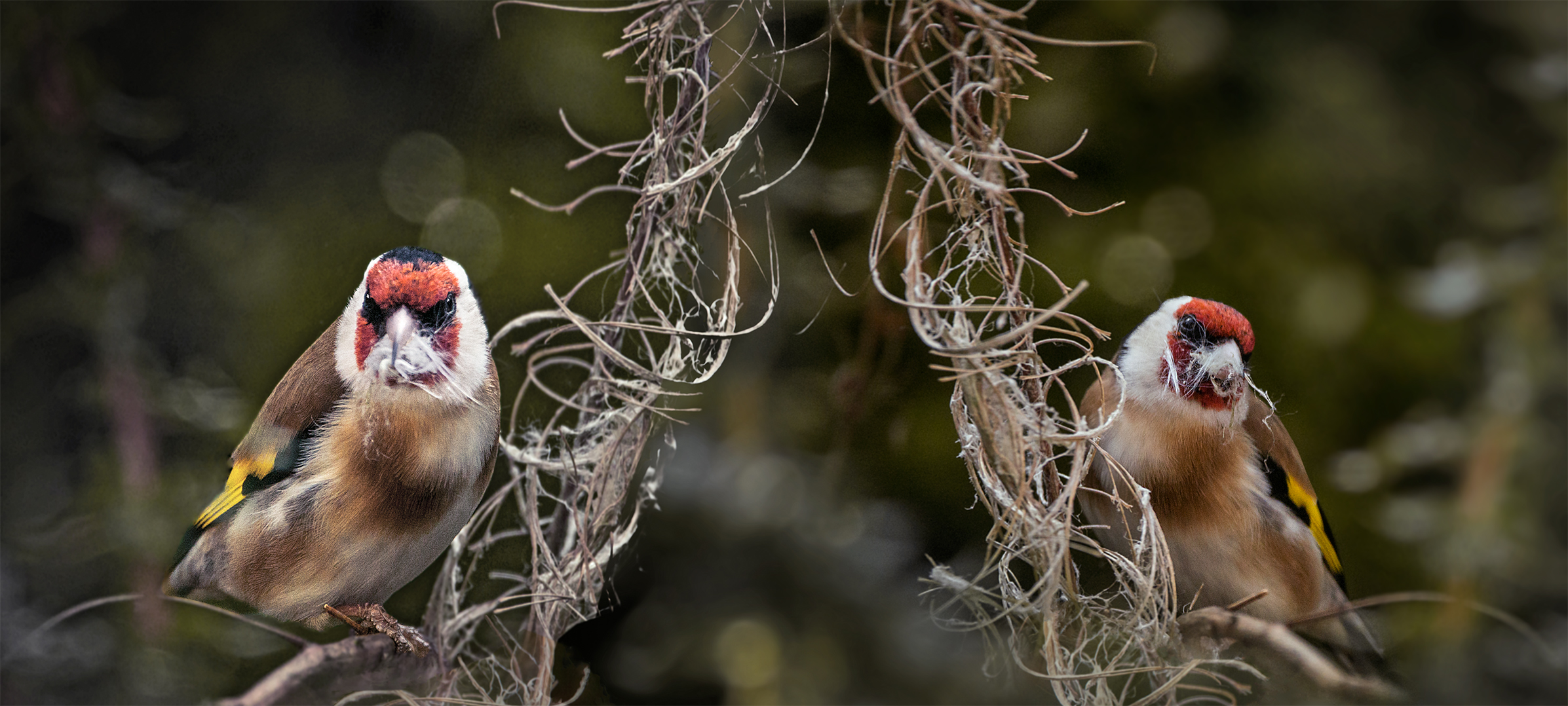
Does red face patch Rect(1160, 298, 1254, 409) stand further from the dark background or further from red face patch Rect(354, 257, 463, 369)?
red face patch Rect(354, 257, 463, 369)

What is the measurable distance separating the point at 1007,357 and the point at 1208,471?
0.74 feet

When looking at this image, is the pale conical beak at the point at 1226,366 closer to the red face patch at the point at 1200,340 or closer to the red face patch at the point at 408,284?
the red face patch at the point at 1200,340

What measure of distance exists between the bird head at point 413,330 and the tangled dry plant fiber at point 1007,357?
0.36 meters

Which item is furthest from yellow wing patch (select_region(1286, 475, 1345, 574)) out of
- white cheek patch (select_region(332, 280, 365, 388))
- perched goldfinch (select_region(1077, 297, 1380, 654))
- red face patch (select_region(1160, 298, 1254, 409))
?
white cheek patch (select_region(332, 280, 365, 388))

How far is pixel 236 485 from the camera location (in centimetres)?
85

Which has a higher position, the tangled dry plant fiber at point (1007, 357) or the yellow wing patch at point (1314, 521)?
the tangled dry plant fiber at point (1007, 357)

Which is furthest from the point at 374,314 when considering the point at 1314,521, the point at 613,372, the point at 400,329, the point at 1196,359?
the point at 1314,521

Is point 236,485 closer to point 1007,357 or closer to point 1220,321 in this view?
point 1007,357

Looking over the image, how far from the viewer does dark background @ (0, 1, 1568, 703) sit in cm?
98

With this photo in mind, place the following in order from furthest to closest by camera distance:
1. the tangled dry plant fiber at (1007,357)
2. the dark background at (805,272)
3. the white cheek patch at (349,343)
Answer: the dark background at (805,272) < the white cheek patch at (349,343) < the tangled dry plant fiber at (1007,357)

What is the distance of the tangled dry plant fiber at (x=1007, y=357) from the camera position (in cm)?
68

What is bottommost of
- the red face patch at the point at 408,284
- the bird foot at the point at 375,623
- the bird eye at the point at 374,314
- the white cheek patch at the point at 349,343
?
the bird foot at the point at 375,623

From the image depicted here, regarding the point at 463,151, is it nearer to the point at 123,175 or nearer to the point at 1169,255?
the point at 123,175

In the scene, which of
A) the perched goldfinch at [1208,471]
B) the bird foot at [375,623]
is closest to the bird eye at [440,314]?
the bird foot at [375,623]
